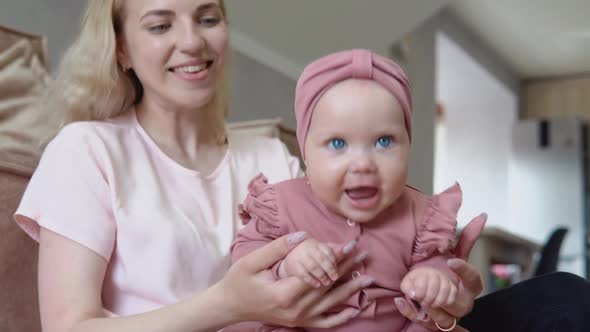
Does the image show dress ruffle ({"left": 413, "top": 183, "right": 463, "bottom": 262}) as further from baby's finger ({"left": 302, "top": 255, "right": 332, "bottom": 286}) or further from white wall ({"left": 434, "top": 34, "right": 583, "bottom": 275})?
white wall ({"left": 434, "top": 34, "right": 583, "bottom": 275})

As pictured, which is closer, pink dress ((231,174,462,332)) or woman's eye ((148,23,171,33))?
pink dress ((231,174,462,332))

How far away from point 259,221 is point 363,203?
0.16m

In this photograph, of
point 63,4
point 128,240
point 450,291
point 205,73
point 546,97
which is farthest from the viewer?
point 546,97

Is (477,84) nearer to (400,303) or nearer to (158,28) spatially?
(158,28)

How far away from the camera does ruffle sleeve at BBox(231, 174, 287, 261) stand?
1.04m

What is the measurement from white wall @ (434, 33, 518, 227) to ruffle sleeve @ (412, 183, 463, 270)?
497cm

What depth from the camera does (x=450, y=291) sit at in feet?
3.09

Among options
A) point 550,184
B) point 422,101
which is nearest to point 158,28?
point 422,101

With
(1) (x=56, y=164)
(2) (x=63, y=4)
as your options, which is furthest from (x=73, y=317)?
(2) (x=63, y=4)

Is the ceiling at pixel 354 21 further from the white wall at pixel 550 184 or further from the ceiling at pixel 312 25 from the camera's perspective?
the white wall at pixel 550 184

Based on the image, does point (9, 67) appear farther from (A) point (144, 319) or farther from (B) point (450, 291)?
(B) point (450, 291)

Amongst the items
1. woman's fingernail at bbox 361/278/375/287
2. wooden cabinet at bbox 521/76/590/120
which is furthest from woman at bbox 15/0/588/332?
wooden cabinet at bbox 521/76/590/120

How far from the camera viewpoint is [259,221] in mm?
1062

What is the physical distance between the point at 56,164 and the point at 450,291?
26.5 inches
